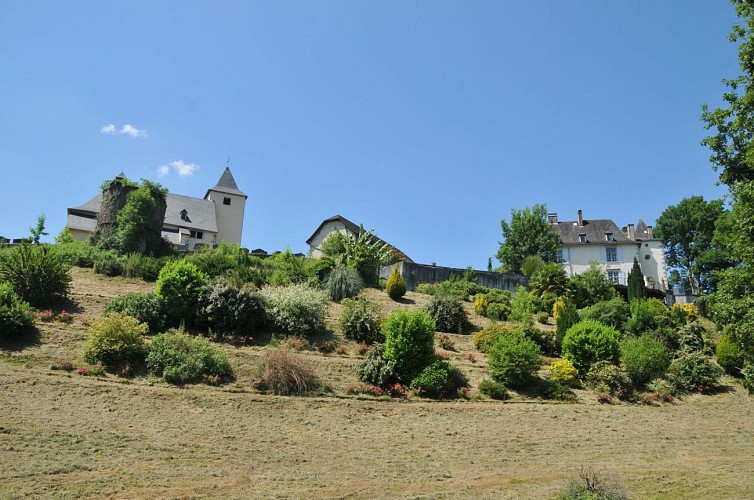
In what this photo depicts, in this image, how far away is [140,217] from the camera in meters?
28.6

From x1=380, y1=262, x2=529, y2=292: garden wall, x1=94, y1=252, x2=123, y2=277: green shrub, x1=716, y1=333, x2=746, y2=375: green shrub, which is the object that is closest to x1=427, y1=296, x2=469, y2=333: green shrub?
x1=380, y1=262, x2=529, y2=292: garden wall

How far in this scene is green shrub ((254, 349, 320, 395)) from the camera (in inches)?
615

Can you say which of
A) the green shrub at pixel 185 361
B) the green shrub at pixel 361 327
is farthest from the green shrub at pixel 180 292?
the green shrub at pixel 361 327

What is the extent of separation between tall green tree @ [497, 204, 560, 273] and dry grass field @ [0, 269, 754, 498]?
28574 millimetres

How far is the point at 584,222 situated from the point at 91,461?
48669 millimetres

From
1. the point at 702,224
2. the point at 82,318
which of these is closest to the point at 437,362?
the point at 82,318

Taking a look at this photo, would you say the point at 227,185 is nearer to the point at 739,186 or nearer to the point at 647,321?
the point at 647,321

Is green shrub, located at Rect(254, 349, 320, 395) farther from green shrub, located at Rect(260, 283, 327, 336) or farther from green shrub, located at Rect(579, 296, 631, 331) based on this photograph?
green shrub, located at Rect(579, 296, 631, 331)

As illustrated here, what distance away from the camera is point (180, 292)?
19078mm

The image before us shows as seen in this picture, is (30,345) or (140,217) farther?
(140,217)

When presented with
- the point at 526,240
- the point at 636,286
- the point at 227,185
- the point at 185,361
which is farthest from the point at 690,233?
the point at 185,361

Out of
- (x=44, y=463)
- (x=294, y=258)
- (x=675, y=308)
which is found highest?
(x=294, y=258)

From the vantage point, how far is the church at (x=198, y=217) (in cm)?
4056

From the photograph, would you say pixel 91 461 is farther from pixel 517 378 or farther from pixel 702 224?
pixel 702 224
